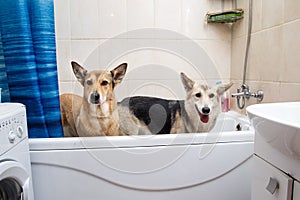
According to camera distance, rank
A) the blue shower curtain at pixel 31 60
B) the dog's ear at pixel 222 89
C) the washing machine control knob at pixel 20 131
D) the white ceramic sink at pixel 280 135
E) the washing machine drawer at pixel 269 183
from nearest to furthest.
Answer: the white ceramic sink at pixel 280 135, the washing machine drawer at pixel 269 183, the washing machine control knob at pixel 20 131, the blue shower curtain at pixel 31 60, the dog's ear at pixel 222 89

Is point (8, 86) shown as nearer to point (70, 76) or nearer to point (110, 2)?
point (70, 76)

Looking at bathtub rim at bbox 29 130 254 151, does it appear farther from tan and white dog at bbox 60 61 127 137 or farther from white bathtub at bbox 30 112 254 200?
tan and white dog at bbox 60 61 127 137

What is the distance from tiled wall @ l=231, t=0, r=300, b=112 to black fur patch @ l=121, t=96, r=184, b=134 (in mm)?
567

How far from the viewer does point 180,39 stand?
1979 mm

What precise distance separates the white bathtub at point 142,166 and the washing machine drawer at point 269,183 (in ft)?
1.13

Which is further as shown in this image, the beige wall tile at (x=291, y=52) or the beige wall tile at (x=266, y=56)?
the beige wall tile at (x=266, y=56)

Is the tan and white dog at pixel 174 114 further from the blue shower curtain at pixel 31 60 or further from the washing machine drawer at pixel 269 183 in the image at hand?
the washing machine drawer at pixel 269 183

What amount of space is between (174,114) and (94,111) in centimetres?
53

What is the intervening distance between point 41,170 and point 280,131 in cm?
104

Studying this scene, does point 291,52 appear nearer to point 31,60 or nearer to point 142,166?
point 142,166

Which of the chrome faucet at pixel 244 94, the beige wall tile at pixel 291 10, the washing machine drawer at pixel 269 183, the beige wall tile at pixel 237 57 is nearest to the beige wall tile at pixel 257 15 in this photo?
the beige wall tile at pixel 237 57

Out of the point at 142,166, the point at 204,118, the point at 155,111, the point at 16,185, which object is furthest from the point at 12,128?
the point at 204,118

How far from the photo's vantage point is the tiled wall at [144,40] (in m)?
1.87

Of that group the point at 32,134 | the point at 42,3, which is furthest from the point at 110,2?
the point at 32,134
